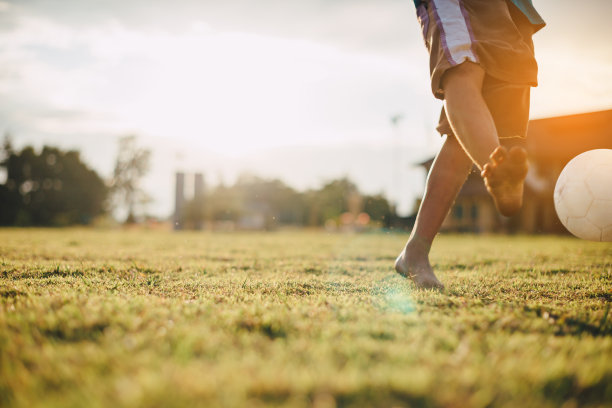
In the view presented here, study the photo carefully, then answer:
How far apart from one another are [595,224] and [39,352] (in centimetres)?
302

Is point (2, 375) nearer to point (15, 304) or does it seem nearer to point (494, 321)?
point (15, 304)

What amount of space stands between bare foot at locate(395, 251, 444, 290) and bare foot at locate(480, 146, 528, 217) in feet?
1.96

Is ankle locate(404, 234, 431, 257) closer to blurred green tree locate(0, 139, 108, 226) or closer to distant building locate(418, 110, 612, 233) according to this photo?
distant building locate(418, 110, 612, 233)

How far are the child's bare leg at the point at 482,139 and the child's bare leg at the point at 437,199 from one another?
409mm

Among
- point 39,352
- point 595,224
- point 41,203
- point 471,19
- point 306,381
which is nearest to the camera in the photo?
point 306,381

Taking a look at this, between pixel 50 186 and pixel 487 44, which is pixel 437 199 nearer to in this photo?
pixel 487 44

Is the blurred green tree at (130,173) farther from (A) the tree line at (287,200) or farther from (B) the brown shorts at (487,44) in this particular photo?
(B) the brown shorts at (487,44)

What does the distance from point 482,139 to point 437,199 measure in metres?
0.58

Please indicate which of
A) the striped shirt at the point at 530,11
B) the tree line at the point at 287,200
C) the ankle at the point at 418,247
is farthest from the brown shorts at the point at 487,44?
the tree line at the point at 287,200

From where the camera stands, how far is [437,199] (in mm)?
2449

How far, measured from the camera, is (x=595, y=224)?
8.60 ft

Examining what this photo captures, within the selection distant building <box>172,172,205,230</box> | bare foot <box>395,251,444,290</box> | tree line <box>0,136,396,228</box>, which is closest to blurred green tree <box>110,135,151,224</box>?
tree line <box>0,136,396,228</box>

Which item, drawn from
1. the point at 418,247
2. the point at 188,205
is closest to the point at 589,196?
the point at 418,247

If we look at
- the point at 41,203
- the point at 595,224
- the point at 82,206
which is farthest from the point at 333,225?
the point at 595,224
